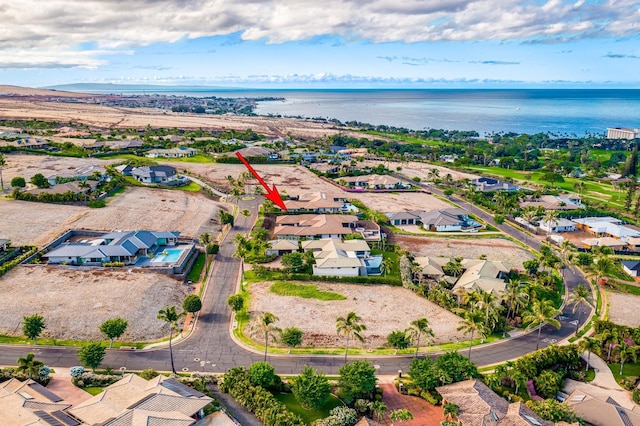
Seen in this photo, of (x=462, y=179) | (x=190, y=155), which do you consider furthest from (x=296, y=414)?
(x=190, y=155)

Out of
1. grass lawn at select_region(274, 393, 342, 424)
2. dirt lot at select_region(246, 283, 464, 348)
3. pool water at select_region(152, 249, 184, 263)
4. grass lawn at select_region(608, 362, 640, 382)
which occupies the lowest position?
grass lawn at select_region(608, 362, 640, 382)

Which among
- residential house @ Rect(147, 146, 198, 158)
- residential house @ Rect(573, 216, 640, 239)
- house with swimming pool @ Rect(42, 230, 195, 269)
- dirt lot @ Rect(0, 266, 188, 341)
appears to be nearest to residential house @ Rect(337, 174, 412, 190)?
residential house @ Rect(573, 216, 640, 239)

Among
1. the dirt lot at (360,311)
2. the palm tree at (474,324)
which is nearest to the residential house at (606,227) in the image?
the dirt lot at (360,311)

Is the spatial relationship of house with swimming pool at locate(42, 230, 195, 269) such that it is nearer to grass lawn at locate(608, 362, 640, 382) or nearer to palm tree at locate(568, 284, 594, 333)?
palm tree at locate(568, 284, 594, 333)

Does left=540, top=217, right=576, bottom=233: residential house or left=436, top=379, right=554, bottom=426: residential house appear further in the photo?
left=540, top=217, right=576, bottom=233: residential house

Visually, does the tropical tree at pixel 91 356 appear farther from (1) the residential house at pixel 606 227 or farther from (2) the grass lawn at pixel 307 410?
(1) the residential house at pixel 606 227
